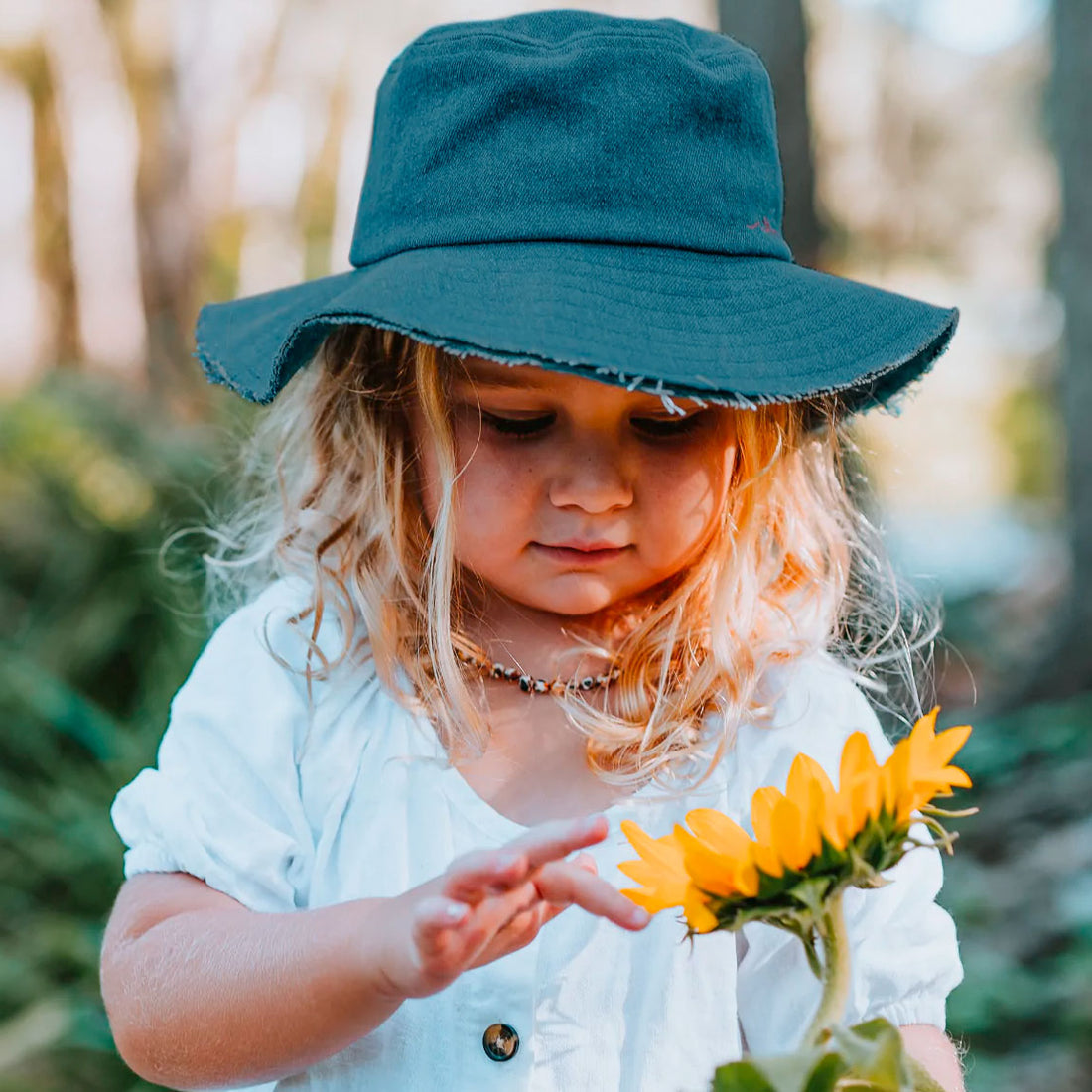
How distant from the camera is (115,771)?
2.86m

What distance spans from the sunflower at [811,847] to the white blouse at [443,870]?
517mm

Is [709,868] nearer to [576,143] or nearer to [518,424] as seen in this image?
[518,424]

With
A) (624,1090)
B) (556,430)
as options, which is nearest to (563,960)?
(624,1090)

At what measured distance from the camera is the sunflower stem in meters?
0.75

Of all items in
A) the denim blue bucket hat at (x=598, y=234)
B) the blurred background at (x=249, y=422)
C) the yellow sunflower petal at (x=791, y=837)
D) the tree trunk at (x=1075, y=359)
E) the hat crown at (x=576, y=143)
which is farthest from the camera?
the tree trunk at (x=1075, y=359)

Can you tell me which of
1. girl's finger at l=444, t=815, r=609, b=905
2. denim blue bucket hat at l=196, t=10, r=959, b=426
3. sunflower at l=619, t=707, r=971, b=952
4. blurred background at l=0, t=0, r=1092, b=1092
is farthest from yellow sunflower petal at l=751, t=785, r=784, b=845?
blurred background at l=0, t=0, r=1092, b=1092

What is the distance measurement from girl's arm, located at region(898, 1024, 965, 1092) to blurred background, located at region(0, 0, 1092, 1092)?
0.59 meters

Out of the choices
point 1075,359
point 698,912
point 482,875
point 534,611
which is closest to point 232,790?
point 534,611

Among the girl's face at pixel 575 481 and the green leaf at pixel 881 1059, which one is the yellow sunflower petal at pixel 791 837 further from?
the girl's face at pixel 575 481

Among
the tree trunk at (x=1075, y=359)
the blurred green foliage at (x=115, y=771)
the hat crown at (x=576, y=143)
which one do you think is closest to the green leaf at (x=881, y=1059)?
the hat crown at (x=576, y=143)

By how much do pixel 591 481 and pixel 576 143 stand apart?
33cm

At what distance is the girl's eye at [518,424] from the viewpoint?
128 centimetres

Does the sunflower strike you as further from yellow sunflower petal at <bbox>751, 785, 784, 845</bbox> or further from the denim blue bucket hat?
the denim blue bucket hat

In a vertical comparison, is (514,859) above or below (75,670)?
above
